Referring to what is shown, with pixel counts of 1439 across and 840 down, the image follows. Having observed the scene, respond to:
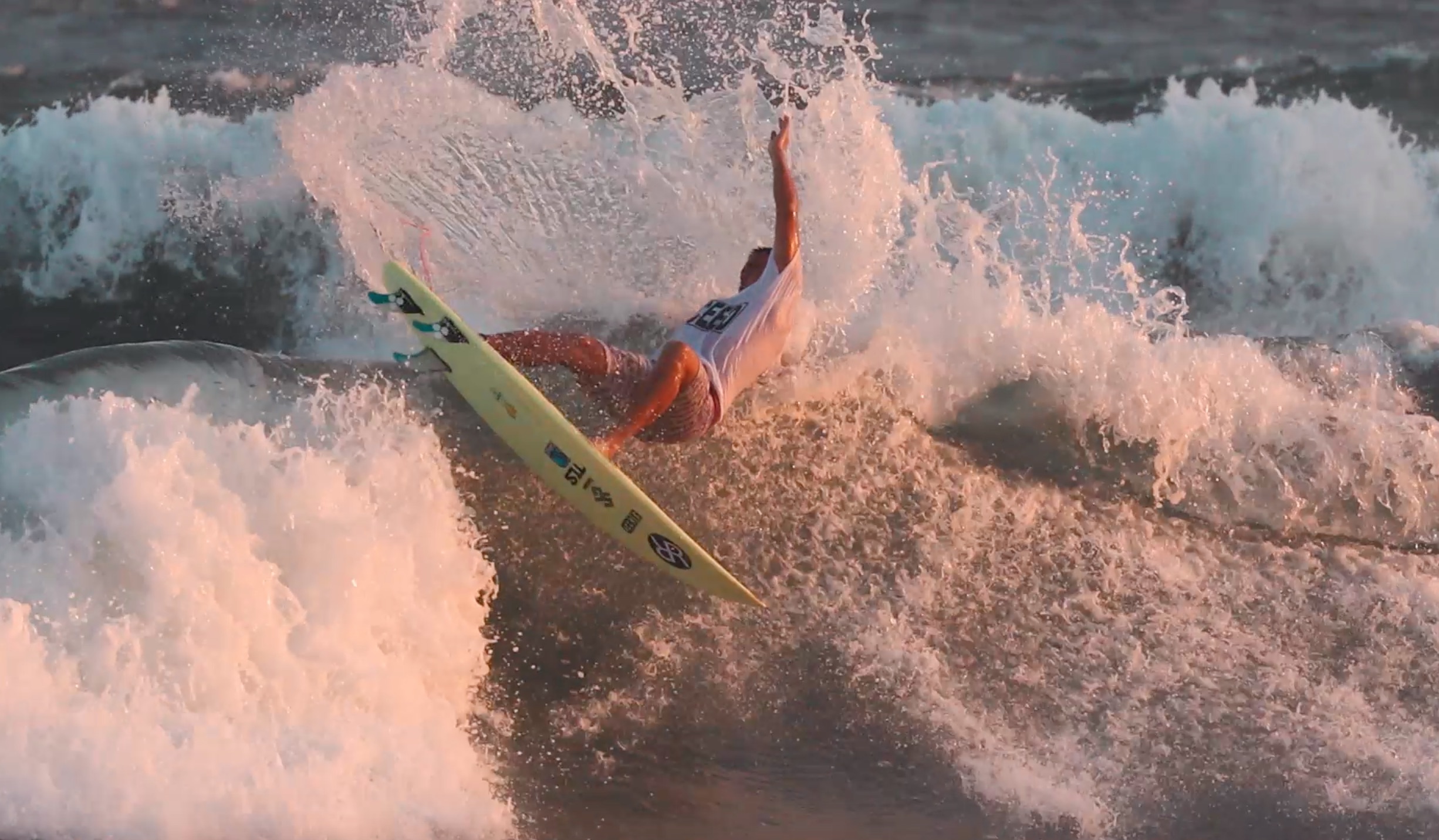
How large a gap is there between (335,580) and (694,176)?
353 centimetres

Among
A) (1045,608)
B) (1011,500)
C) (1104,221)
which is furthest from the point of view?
(1104,221)

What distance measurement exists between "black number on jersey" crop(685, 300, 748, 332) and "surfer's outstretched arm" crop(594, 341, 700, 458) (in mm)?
266

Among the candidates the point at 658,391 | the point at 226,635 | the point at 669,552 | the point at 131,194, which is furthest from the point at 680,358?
the point at 131,194

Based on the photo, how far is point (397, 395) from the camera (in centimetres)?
674

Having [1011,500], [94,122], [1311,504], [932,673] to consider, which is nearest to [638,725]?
[932,673]

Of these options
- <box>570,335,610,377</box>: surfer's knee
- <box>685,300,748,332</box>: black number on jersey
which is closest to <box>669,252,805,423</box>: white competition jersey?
<box>685,300,748,332</box>: black number on jersey

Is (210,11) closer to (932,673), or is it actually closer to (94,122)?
(94,122)

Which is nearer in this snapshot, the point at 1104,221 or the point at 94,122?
the point at 94,122

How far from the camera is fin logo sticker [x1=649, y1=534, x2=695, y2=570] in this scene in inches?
218

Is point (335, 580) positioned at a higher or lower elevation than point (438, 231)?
lower

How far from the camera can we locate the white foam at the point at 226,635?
450 cm

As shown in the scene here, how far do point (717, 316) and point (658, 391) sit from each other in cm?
69

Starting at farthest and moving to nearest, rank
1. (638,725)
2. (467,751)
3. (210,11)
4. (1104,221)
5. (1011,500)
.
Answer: (210,11) < (1104,221) < (1011,500) < (638,725) < (467,751)

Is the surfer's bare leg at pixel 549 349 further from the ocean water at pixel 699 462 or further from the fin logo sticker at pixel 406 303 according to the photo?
the ocean water at pixel 699 462
